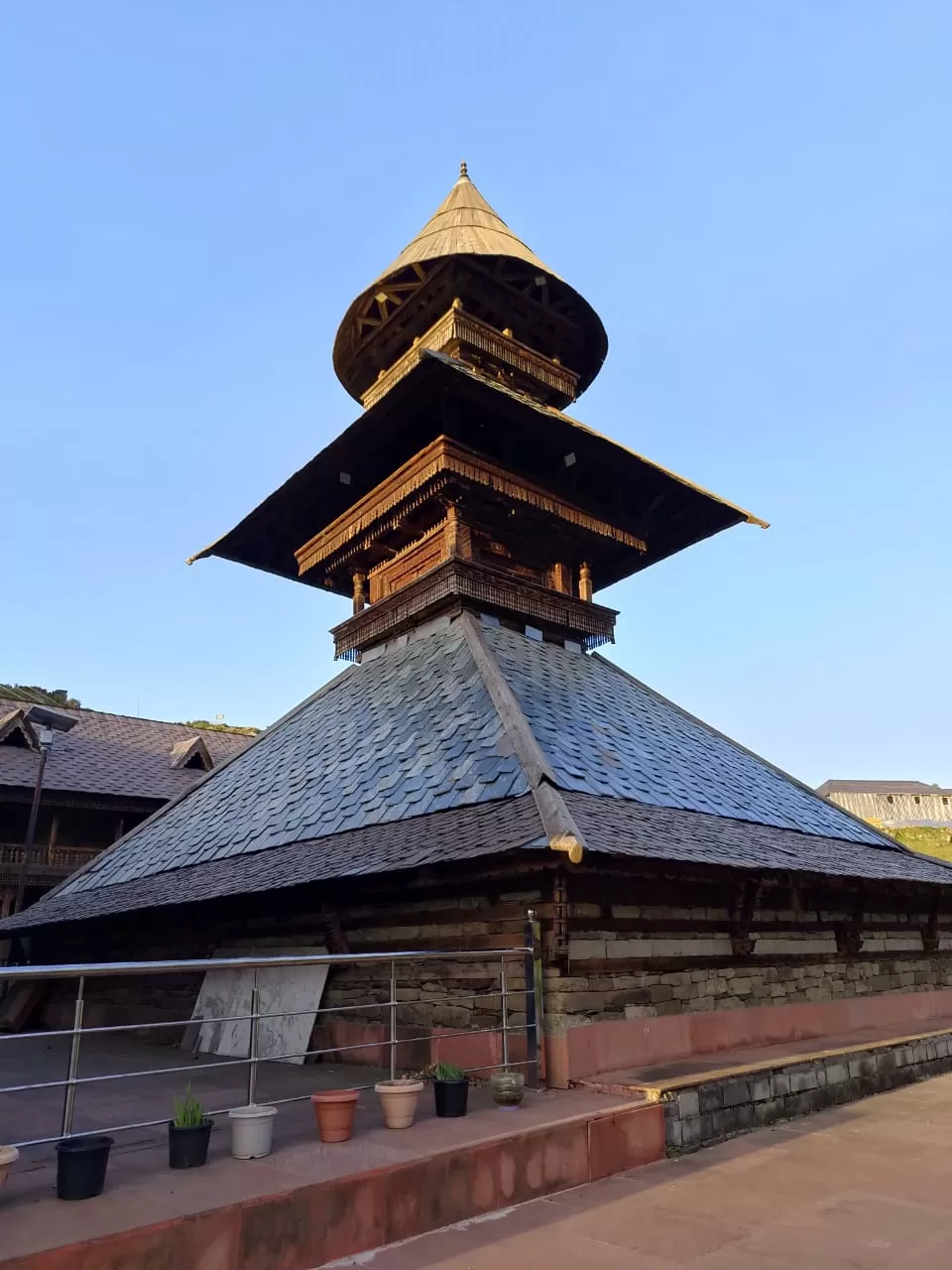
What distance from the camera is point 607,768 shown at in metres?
9.52

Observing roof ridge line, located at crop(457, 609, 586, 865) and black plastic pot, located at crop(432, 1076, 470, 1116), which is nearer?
black plastic pot, located at crop(432, 1076, 470, 1116)

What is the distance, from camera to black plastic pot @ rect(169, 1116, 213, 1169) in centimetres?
457

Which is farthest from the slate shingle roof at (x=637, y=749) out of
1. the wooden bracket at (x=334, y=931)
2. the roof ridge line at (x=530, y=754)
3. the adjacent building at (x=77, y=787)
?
the adjacent building at (x=77, y=787)

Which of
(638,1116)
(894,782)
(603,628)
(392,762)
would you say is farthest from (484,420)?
(894,782)

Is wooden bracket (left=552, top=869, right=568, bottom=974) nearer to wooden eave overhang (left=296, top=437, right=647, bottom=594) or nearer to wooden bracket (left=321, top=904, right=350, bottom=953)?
wooden bracket (left=321, top=904, right=350, bottom=953)

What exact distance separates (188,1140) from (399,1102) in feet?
4.52

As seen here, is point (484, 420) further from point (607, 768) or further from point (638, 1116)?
point (638, 1116)

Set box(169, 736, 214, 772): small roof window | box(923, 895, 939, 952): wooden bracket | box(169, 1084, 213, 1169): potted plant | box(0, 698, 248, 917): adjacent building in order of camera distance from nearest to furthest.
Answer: box(169, 1084, 213, 1169): potted plant → box(923, 895, 939, 952): wooden bracket → box(0, 698, 248, 917): adjacent building → box(169, 736, 214, 772): small roof window

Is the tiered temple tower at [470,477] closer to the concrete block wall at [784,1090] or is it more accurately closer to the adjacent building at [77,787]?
the concrete block wall at [784,1090]

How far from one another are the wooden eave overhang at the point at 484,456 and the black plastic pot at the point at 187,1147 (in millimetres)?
10172

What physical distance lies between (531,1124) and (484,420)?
10883 millimetres

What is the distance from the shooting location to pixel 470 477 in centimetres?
1330

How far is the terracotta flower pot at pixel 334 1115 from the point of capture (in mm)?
5102

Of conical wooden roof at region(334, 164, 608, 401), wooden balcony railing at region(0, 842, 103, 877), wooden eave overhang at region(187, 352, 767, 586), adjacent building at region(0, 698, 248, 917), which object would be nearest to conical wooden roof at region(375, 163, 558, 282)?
conical wooden roof at region(334, 164, 608, 401)
